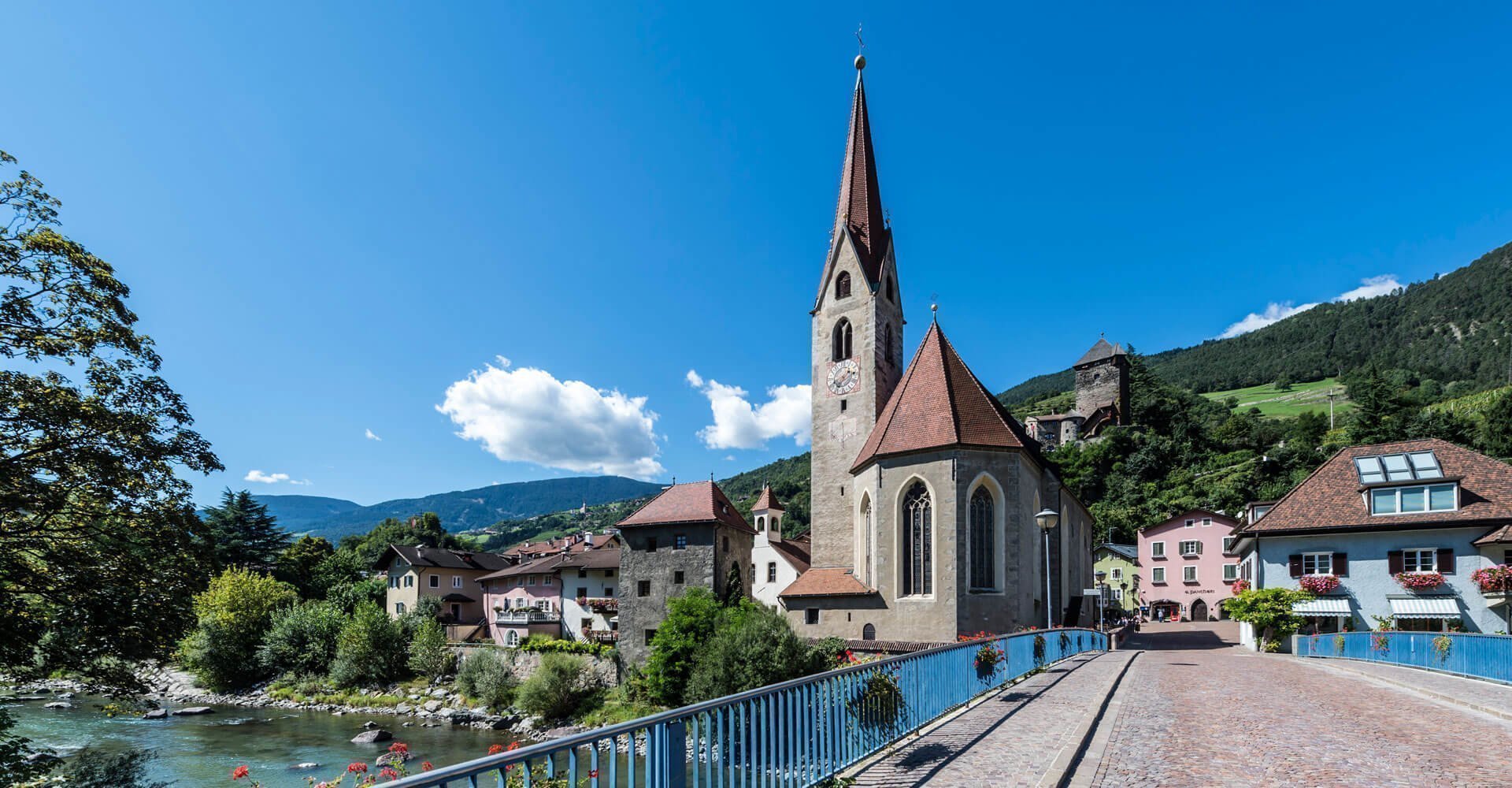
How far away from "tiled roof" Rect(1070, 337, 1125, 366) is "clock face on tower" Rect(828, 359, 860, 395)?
87.3 m

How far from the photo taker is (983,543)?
29.5m

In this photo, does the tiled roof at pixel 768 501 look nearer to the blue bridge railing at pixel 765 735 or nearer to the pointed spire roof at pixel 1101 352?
the blue bridge railing at pixel 765 735

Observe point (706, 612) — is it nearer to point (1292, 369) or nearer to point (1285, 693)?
point (1285, 693)

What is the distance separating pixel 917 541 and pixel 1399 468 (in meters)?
Result: 17.9

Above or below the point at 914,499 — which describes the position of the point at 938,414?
above

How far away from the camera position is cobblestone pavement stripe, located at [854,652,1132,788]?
24.7 feet

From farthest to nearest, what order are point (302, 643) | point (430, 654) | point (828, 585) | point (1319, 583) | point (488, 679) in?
point (302, 643) → point (430, 654) → point (488, 679) → point (828, 585) → point (1319, 583)

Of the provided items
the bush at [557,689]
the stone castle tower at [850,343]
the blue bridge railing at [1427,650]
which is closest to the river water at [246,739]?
the bush at [557,689]

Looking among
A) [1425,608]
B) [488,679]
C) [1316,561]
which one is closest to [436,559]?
[488,679]

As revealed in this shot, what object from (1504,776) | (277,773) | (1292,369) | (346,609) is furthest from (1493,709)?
(1292,369)

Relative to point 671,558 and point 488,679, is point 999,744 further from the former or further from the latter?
point 488,679

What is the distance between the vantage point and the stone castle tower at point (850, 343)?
36969 millimetres

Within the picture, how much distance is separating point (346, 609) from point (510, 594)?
589 inches

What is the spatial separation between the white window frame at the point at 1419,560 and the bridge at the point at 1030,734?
1181 cm
